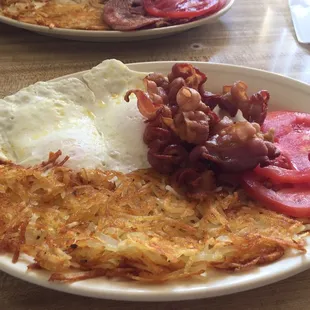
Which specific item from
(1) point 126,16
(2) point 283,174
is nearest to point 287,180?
(2) point 283,174

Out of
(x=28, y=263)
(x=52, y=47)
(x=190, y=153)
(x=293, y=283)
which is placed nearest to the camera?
(x=28, y=263)

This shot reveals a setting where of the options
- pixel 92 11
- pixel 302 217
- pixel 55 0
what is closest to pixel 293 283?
pixel 302 217

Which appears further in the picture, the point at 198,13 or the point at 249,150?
the point at 198,13

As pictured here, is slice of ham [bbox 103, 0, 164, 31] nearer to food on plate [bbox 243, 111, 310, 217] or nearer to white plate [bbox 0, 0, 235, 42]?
white plate [bbox 0, 0, 235, 42]

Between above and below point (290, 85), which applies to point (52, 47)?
below

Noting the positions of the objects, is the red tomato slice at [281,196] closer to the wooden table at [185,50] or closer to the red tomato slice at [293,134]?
the red tomato slice at [293,134]

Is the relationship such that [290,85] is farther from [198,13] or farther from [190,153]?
[198,13]

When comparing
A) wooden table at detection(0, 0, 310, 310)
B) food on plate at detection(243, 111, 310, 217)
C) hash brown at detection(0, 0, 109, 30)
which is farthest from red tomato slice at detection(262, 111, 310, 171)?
hash brown at detection(0, 0, 109, 30)
